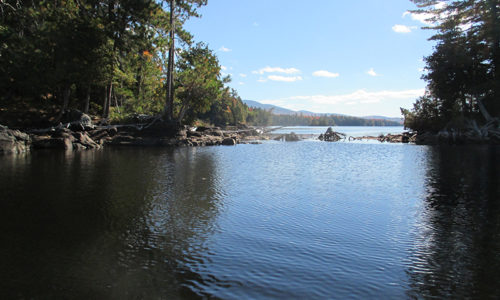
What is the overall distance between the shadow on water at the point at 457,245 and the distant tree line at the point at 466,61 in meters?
36.2

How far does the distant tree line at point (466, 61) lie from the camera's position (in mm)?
44125

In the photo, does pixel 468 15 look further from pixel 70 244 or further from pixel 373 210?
pixel 70 244

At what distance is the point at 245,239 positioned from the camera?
8469 millimetres

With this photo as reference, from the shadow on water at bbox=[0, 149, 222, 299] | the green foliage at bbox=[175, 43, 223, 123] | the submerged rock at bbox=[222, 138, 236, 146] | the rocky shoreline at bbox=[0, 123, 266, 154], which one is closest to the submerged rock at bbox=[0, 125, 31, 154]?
the rocky shoreline at bbox=[0, 123, 266, 154]

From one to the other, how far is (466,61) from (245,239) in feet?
155

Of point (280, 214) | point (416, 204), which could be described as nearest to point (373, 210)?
point (416, 204)

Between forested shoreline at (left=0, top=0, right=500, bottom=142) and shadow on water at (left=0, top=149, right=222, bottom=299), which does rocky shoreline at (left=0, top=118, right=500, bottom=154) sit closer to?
forested shoreline at (left=0, top=0, right=500, bottom=142)

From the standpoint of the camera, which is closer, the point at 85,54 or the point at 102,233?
the point at 102,233

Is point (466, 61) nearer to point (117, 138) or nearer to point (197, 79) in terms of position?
point (197, 79)

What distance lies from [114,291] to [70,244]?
2853 millimetres

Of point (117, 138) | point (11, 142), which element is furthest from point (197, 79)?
point (11, 142)

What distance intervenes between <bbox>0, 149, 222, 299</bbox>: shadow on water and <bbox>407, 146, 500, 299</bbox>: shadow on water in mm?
4363

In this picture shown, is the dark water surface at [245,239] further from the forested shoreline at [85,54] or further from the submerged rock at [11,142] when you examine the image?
the forested shoreline at [85,54]

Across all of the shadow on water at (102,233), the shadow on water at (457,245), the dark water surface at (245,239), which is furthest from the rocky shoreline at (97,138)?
the shadow on water at (457,245)
